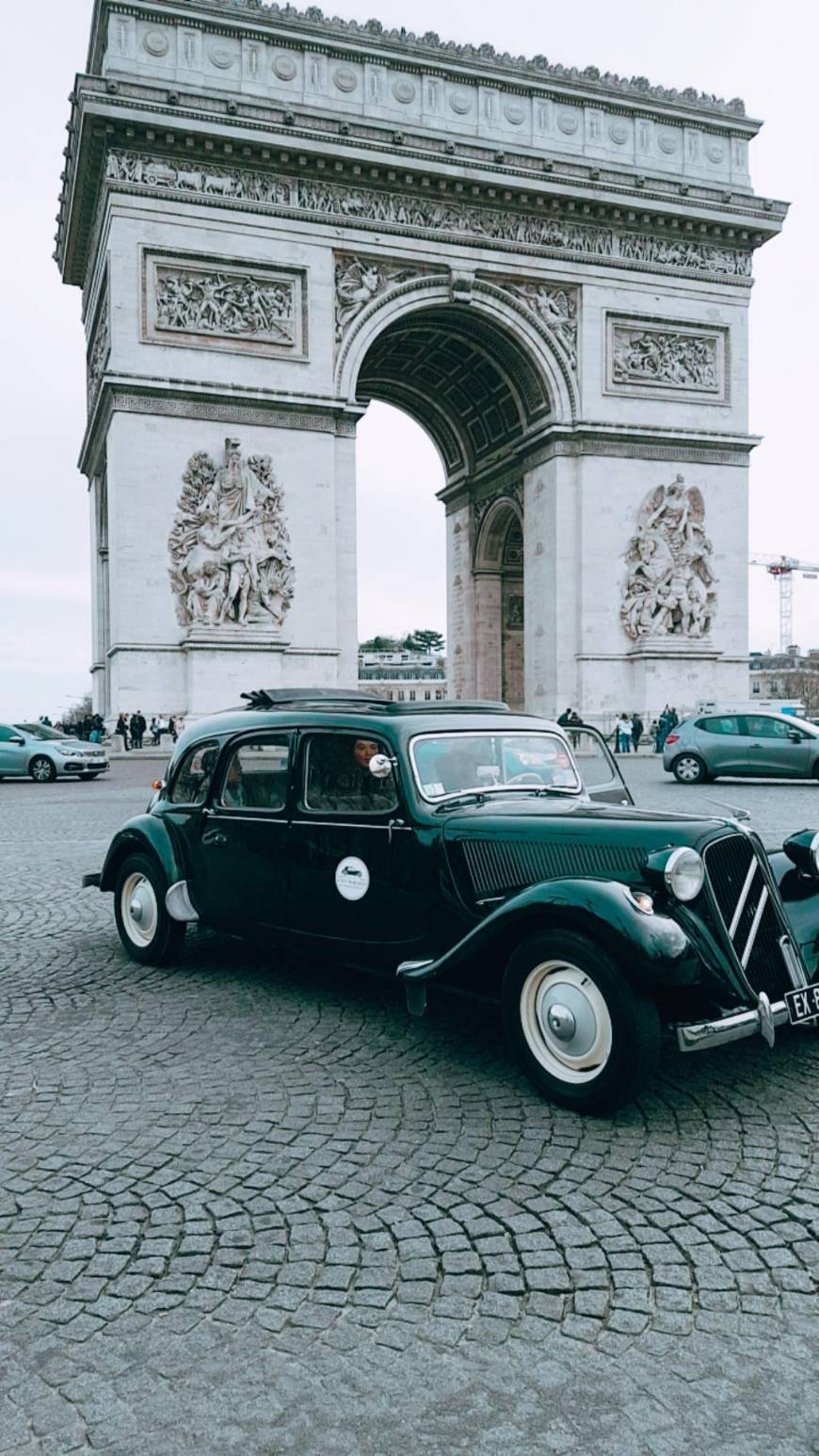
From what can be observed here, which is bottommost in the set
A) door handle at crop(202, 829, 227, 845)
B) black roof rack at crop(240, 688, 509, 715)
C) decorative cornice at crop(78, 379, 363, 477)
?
door handle at crop(202, 829, 227, 845)

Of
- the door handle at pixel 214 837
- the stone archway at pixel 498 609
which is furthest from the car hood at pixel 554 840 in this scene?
the stone archway at pixel 498 609

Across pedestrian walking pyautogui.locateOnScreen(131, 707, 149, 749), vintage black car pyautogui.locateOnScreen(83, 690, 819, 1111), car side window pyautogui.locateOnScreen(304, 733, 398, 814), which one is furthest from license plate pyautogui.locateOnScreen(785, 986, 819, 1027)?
pedestrian walking pyautogui.locateOnScreen(131, 707, 149, 749)

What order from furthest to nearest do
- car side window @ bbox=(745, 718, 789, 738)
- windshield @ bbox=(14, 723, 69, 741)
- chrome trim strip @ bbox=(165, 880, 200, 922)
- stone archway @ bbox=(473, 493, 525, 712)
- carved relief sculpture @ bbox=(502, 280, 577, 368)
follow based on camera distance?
stone archway @ bbox=(473, 493, 525, 712) → carved relief sculpture @ bbox=(502, 280, 577, 368) → windshield @ bbox=(14, 723, 69, 741) → car side window @ bbox=(745, 718, 789, 738) → chrome trim strip @ bbox=(165, 880, 200, 922)

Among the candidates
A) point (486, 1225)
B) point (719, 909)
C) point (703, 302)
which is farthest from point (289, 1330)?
point (703, 302)

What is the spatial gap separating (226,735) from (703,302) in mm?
27475

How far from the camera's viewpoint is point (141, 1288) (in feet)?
8.14

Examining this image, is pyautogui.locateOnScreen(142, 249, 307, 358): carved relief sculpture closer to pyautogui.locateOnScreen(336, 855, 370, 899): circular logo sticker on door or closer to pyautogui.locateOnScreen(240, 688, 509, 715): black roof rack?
pyautogui.locateOnScreen(240, 688, 509, 715): black roof rack

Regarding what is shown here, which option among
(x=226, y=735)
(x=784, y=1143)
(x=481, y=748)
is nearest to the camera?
(x=784, y=1143)

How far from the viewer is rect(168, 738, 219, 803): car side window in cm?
544

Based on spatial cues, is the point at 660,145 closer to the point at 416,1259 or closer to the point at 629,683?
the point at 629,683

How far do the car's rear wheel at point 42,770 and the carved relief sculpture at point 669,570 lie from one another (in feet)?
49.4

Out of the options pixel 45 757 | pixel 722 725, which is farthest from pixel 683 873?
pixel 45 757

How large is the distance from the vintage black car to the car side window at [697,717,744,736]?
14.0 m

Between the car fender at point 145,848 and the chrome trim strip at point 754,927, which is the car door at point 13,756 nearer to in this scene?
the car fender at point 145,848
